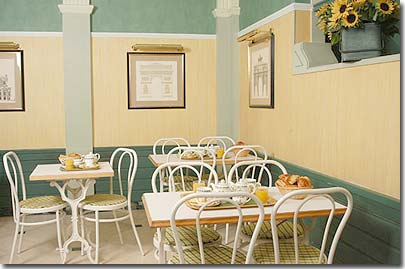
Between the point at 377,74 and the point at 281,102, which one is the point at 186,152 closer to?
the point at 281,102

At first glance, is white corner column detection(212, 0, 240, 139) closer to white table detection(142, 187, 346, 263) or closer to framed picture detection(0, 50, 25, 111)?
framed picture detection(0, 50, 25, 111)

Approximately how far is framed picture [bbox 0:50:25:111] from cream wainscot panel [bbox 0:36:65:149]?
52mm

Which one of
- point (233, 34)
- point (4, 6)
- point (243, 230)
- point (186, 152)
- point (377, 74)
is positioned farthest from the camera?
point (233, 34)

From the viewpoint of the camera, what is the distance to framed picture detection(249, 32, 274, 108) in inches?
163

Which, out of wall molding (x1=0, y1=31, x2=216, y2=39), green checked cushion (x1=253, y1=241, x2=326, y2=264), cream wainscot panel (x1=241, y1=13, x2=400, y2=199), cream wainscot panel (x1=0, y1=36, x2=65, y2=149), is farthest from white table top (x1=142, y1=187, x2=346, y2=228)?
wall molding (x1=0, y1=31, x2=216, y2=39)

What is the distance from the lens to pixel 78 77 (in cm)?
501

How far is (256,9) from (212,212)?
2.77m

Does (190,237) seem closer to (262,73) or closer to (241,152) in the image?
(241,152)

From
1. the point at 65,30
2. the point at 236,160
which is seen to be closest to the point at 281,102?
the point at 236,160

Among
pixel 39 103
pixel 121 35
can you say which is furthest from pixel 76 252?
pixel 121 35

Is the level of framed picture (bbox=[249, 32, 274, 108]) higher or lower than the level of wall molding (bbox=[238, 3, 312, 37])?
lower

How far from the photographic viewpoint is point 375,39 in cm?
269

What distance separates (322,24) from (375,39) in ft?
1.37

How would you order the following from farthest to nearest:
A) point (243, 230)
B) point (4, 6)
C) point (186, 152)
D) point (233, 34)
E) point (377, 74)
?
point (233, 34) → point (4, 6) → point (186, 152) → point (243, 230) → point (377, 74)
